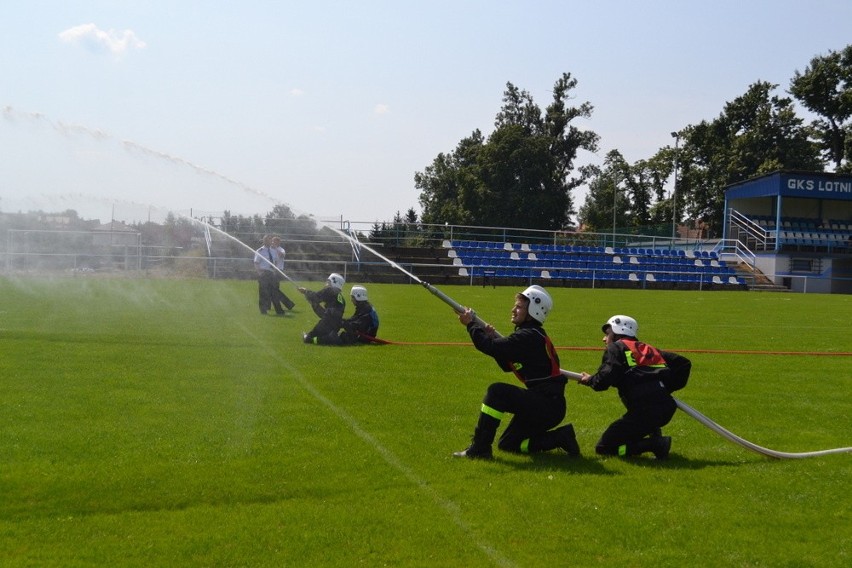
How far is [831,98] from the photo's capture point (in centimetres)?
7544

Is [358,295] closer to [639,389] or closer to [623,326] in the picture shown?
[623,326]

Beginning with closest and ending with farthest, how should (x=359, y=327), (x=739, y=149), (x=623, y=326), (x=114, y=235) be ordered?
(x=623, y=326), (x=359, y=327), (x=114, y=235), (x=739, y=149)

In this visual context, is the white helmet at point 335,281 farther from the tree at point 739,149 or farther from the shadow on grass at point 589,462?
the tree at point 739,149

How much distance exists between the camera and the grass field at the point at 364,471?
217 inches

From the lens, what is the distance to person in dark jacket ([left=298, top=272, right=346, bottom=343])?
54.2 feet

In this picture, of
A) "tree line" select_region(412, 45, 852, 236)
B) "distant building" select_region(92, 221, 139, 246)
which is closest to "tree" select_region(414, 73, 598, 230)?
"tree line" select_region(412, 45, 852, 236)

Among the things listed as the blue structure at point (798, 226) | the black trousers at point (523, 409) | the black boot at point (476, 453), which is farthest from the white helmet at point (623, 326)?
the blue structure at point (798, 226)

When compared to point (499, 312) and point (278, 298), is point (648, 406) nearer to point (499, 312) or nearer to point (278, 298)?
point (278, 298)

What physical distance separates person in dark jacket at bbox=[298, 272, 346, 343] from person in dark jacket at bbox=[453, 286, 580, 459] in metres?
8.57

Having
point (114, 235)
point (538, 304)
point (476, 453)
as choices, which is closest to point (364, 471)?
point (476, 453)

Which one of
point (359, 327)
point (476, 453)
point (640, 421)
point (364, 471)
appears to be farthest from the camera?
point (359, 327)

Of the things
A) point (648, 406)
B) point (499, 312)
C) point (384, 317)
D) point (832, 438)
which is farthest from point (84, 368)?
point (499, 312)

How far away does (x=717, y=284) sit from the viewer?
175 feet

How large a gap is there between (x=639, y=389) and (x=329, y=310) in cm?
930
